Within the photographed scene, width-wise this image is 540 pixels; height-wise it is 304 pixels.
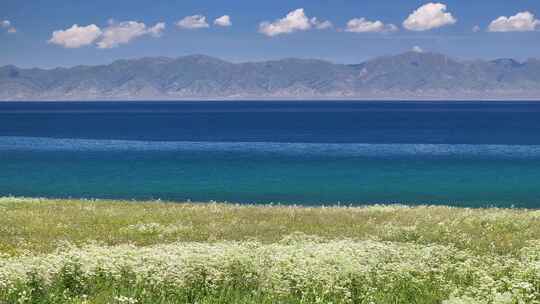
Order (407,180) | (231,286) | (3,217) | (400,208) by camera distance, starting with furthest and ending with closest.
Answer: (407,180), (400,208), (3,217), (231,286)

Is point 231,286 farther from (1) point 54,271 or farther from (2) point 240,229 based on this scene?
(2) point 240,229

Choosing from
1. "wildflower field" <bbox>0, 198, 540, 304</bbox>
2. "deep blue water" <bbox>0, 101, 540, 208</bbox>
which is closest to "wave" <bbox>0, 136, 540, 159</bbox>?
"deep blue water" <bbox>0, 101, 540, 208</bbox>

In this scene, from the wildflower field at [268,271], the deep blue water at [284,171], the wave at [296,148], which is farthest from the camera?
the wave at [296,148]

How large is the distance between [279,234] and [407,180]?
55425mm

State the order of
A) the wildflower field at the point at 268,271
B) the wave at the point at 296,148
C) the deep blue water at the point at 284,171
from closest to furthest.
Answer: the wildflower field at the point at 268,271 → the deep blue water at the point at 284,171 → the wave at the point at 296,148

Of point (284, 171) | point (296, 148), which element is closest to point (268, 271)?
point (284, 171)

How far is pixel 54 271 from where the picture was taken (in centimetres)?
1524

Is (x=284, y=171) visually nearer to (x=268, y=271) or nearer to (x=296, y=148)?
→ (x=296, y=148)

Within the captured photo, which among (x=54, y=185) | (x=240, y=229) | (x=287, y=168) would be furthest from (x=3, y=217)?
(x=287, y=168)

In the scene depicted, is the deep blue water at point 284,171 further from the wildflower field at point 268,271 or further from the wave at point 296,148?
the wildflower field at point 268,271

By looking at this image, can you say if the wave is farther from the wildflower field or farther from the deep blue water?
the wildflower field

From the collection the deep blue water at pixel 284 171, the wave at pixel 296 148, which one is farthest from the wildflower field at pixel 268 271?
the wave at pixel 296 148

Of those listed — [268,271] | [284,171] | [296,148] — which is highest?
[268,271]

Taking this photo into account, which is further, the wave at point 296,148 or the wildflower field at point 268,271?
the wave at point 296,148
